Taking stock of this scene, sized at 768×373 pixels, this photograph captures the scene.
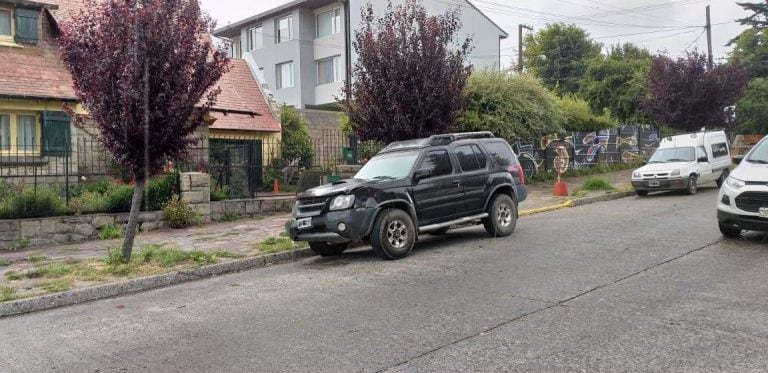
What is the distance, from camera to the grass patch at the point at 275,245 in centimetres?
1016

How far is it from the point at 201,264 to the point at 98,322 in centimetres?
268

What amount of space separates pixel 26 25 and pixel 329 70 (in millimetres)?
22895

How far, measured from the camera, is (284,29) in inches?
1581

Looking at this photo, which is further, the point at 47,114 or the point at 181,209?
the point at 47,114

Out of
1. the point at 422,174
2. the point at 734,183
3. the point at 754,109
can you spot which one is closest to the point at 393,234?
the point at 422,174

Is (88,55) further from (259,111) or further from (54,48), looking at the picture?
(259,111)

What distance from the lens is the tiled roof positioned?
2168 cm

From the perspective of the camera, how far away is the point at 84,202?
1309cm

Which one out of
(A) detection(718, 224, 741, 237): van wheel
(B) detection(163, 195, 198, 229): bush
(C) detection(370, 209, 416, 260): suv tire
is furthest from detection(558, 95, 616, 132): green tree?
(C) detection(370, 209, 416, 260): suv tire

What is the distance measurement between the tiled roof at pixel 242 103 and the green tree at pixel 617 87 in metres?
22.4

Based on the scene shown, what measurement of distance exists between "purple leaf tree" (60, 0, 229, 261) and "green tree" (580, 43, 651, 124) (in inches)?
1226

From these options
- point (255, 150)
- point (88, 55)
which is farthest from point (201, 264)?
point (255, 150)

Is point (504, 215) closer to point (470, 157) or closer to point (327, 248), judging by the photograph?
point (470, 157)

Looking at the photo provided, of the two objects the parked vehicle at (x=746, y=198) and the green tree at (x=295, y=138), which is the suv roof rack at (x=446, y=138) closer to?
the parked vehicle at (x=746, y=198)
